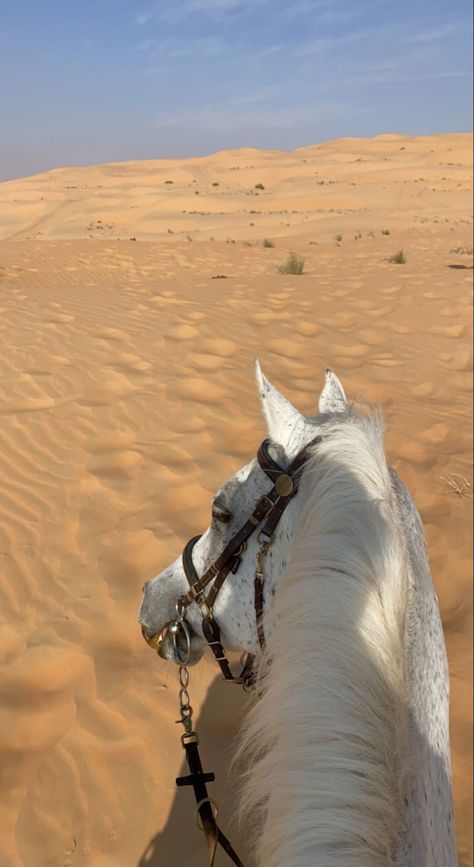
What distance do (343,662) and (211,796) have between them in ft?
5.48

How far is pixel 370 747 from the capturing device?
0.97m

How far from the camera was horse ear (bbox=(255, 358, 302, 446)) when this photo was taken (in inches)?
61.6

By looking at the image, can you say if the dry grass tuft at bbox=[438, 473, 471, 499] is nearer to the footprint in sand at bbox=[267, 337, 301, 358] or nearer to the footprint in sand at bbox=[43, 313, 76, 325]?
the footprint in sand at bbox=[267, 337, 301, 358]

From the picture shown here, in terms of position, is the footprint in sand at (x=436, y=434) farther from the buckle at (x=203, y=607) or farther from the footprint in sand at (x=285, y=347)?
the buckle at (x=203, y=607)

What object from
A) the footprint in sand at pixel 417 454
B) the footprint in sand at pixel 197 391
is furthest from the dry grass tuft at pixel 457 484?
the footprint in sand at pixel 197 391

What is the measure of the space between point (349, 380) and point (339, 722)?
17.0ft

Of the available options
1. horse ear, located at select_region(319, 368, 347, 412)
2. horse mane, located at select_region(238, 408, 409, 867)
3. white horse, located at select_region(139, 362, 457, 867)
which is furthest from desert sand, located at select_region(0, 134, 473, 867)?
horse ear, located at select_region(319, 368, 347, 412)

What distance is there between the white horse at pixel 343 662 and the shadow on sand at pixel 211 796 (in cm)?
92

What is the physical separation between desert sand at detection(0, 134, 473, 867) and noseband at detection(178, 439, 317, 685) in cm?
109

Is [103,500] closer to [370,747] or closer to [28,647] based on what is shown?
[28,647]

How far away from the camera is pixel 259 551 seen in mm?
1492

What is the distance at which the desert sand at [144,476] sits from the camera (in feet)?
7.47

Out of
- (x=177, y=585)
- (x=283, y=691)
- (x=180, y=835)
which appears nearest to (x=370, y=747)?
(x=283, y=691)

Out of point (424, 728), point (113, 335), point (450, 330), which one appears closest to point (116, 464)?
point (113, 335)
